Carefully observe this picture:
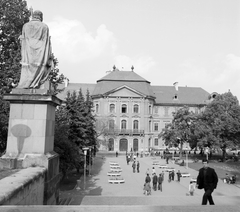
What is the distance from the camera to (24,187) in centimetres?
429

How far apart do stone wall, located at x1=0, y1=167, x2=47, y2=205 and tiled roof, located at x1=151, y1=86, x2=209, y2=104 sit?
186 feet

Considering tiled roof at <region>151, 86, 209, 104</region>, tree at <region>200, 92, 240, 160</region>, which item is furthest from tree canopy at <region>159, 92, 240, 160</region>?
tiled roof at <region>151, 86, 209, 104</region>

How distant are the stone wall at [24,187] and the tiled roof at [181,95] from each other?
56.8 meters

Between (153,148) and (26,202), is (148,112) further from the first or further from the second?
(26,202)

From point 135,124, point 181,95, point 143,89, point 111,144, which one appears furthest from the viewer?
point 181,95

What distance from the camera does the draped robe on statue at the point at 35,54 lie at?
20.9 ft

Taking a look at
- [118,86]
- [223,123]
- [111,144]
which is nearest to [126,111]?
[118,86]

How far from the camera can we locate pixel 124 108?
56625 millimetres

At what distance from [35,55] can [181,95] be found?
61.1m

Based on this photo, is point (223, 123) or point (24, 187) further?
point (223, 123)

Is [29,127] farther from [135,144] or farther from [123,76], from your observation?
[123,76]

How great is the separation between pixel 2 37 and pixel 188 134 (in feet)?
96.1

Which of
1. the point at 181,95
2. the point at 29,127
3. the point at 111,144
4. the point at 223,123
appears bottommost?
the point at 111,144

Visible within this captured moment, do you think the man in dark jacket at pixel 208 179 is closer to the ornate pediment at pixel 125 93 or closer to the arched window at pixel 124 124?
the ornate pediment at pixel 125 93
